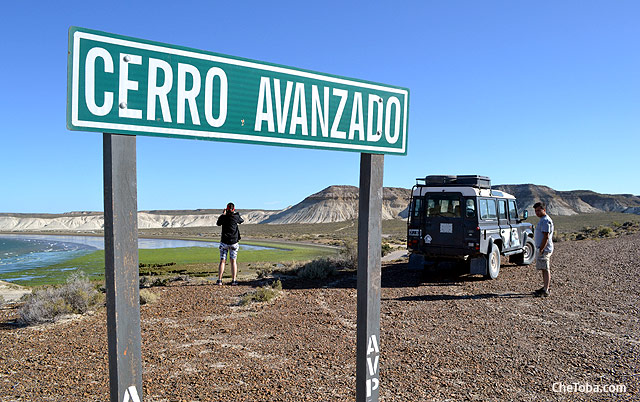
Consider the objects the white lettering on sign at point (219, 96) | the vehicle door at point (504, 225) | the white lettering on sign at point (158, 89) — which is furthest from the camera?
the vehicle door at point (504, 225)

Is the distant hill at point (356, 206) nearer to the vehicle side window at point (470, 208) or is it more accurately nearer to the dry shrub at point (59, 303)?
the vehicle side window at point (470, 208)

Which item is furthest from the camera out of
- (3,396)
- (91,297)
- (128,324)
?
(91,297)

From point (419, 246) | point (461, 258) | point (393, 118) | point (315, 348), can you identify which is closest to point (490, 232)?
point (461, 258)

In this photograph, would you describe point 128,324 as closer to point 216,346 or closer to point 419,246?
point 216,346

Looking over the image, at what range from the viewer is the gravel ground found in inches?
184

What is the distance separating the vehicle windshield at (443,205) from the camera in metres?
11.5

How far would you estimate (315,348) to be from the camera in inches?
238

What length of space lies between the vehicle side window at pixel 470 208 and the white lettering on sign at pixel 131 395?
10345 millimetres

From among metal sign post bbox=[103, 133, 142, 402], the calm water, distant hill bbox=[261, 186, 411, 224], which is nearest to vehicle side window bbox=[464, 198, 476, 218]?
metal sign post bbox=[103, 133, 142, 402]

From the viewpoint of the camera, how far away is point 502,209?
1275 cm

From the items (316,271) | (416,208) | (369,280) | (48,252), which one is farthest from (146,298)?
(48,252)

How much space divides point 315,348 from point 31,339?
4.17 meters

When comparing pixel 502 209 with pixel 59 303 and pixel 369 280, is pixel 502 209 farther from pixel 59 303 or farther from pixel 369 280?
pixel 369 280

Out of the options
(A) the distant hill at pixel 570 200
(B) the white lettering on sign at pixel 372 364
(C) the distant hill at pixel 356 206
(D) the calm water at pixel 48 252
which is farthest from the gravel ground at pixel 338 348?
(A) the distant hill at pixel 570 200
